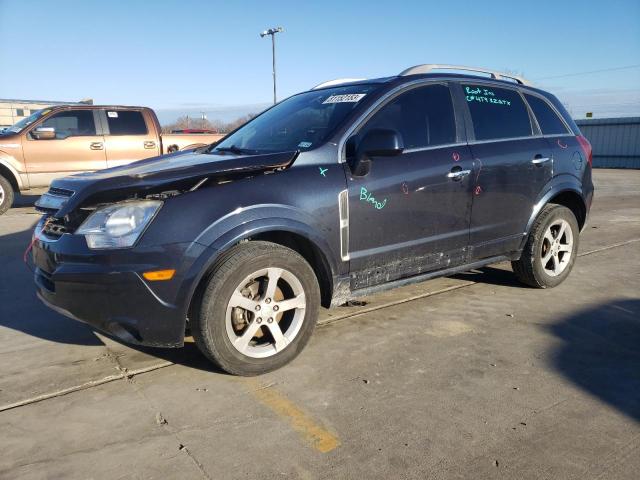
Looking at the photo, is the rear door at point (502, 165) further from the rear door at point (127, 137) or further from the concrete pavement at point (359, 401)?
the rear door at point (127, 137)

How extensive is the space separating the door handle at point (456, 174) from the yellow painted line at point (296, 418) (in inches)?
81.0

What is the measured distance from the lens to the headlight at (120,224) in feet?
9.07

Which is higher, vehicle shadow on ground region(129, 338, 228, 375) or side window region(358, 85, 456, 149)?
side window region(358, 85, 456, 149)

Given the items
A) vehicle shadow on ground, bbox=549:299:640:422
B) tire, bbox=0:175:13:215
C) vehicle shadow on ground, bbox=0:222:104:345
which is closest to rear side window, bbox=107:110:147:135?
tire, bbox=0:175:13:215

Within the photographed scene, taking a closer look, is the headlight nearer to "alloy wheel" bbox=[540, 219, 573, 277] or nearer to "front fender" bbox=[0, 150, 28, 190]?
"alloy wheel" bbox=[540, 219, 573, 277]

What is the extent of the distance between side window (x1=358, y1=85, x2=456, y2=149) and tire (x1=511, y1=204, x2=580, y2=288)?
1339 mm

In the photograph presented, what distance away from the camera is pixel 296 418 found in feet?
8.73

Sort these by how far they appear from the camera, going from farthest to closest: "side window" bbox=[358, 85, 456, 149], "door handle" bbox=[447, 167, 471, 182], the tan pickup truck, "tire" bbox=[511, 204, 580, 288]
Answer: the tan pickup truck, "tire" bbox=[511, 204, 580, 288], "door handle" bbox=[447, 167, 471, 182], "side window" bbox=[358, 85, 456, 149]

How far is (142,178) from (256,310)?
1023 mm

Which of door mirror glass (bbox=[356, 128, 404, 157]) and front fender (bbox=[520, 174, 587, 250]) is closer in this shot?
door mirror glass (bbox=[356, 128, 404, 157])

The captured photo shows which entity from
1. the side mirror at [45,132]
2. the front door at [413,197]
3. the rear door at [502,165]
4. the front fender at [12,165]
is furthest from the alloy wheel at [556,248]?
the front fender at [12,165]

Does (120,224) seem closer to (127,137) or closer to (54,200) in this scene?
(54,200)

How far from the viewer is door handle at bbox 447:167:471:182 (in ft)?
12.6

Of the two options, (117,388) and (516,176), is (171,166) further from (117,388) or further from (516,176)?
(516,176)
